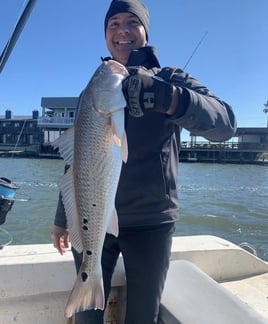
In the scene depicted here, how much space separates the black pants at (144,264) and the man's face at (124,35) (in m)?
1.15

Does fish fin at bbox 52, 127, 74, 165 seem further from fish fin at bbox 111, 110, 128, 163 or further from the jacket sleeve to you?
the jacket sleeve

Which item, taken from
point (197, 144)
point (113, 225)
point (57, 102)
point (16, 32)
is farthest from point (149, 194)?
point (197, 144)

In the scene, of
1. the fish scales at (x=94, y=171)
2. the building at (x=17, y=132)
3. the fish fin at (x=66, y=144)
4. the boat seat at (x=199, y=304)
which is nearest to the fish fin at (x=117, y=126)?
the fish scales at (x=94, y=171)

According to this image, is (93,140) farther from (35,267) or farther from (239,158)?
(239,158)

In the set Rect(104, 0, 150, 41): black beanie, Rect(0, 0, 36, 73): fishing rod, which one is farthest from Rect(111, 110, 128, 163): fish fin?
Rect(0, 0, 36, 73): fishing rod

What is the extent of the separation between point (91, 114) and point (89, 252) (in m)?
0.68

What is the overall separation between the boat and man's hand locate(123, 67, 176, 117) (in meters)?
1.29

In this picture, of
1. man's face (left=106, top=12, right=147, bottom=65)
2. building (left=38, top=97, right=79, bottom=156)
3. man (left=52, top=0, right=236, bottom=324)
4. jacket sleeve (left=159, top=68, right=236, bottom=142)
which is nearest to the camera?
jacket sleeve (left=159, top=68, right=236, bottom=142)

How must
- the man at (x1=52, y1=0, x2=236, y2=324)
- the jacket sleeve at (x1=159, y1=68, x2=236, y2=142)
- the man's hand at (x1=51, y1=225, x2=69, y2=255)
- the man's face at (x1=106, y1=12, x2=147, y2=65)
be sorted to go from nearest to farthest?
the jacket sleeve at (x1=159, y1=68, x2=236, y2=142) → the man at (x1=52, y1=0, x2=236, y2=324) → the man's face at (x1=106, y1=12, x2=147, y2=65) → the man's hand at (x1=51, y1=225, x2=69, y2=255)

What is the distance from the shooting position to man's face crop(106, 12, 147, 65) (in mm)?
2254

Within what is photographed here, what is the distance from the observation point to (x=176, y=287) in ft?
7.84

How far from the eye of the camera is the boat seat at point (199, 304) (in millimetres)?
2020

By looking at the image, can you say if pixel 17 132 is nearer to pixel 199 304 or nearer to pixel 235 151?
pixel 235 151

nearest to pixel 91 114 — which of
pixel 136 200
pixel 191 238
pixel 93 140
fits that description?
pixel 93 140
